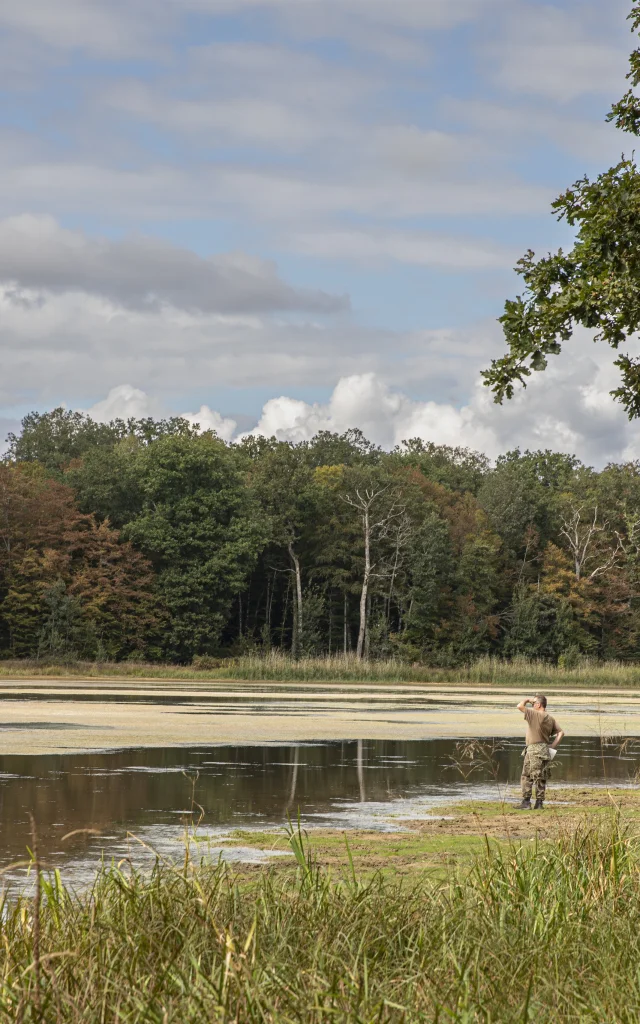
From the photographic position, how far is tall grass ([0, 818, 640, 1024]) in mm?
5488

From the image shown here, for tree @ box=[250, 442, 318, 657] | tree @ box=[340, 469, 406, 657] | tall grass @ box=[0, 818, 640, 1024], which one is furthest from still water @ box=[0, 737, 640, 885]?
tree @ box=[250, 442, 318, 657]

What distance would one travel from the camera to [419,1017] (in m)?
5.45

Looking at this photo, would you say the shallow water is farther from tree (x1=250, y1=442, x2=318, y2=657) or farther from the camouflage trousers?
tree (x1=250, y1=442, x2=318, y2=657)

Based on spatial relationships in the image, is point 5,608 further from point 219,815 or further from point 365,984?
point 365,984

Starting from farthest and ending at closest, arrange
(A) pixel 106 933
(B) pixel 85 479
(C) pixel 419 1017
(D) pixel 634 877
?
1. (B) pixel 85 479
2. (D) pixel 634 877
3. (A) pixel 106 933
4. (C) pixel 419 1017

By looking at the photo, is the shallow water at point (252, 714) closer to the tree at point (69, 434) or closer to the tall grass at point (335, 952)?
the tall grass at point (335, 952)

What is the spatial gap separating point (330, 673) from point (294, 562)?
18.4 metres

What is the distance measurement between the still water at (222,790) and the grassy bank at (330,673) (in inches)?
1546

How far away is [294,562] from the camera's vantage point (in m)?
84.9

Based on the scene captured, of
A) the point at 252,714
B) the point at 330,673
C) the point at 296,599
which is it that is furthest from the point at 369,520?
the point at 252,714

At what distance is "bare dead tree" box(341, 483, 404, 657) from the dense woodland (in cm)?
21

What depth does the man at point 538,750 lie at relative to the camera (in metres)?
16.7

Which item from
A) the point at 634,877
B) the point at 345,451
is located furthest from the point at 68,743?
the point at 345,451

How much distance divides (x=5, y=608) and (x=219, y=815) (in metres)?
58.1
